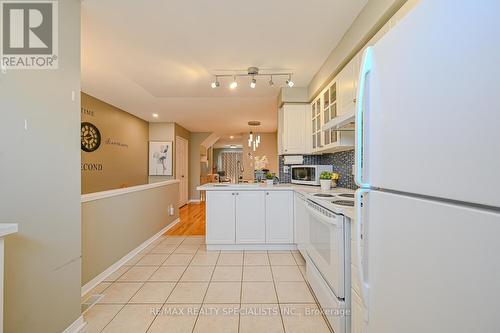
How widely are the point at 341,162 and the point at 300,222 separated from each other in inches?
38.2

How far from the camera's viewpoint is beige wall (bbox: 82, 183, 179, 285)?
215cm

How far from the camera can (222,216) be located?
3.18 meters

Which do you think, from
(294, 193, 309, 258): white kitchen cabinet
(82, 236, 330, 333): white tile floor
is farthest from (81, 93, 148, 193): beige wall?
(294, 193, 309, 258): white kitchen cabinet

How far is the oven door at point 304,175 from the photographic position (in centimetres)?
326

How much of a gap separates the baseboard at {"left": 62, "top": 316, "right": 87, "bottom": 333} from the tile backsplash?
2785mm

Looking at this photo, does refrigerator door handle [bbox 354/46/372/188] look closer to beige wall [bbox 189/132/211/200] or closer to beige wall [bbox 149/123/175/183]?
beige wall [bbox 149/123/175/183]

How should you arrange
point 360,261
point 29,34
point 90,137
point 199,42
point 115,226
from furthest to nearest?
point 90,137, point 115,226, point 199,42, point 29,34, point 360,261

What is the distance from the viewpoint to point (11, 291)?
1216 millimetres

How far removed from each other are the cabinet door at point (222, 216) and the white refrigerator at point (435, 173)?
2.40m

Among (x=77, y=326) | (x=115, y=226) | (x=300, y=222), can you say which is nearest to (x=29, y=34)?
(x=115, y=226)

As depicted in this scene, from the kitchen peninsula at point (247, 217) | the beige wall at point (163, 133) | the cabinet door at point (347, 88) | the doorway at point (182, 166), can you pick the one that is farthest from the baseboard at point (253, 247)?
the doorway at point (182, 166)

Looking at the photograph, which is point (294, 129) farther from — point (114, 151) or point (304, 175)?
point (114, 151)

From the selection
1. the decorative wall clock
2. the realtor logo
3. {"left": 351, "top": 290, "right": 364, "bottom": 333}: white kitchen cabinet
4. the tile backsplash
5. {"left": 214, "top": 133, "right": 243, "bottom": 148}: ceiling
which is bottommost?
{"left": 351, "top": 290, "right": 364, "bottom": 333}: white kitchen cabinet

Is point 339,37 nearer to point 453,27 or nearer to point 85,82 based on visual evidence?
point 453,27
